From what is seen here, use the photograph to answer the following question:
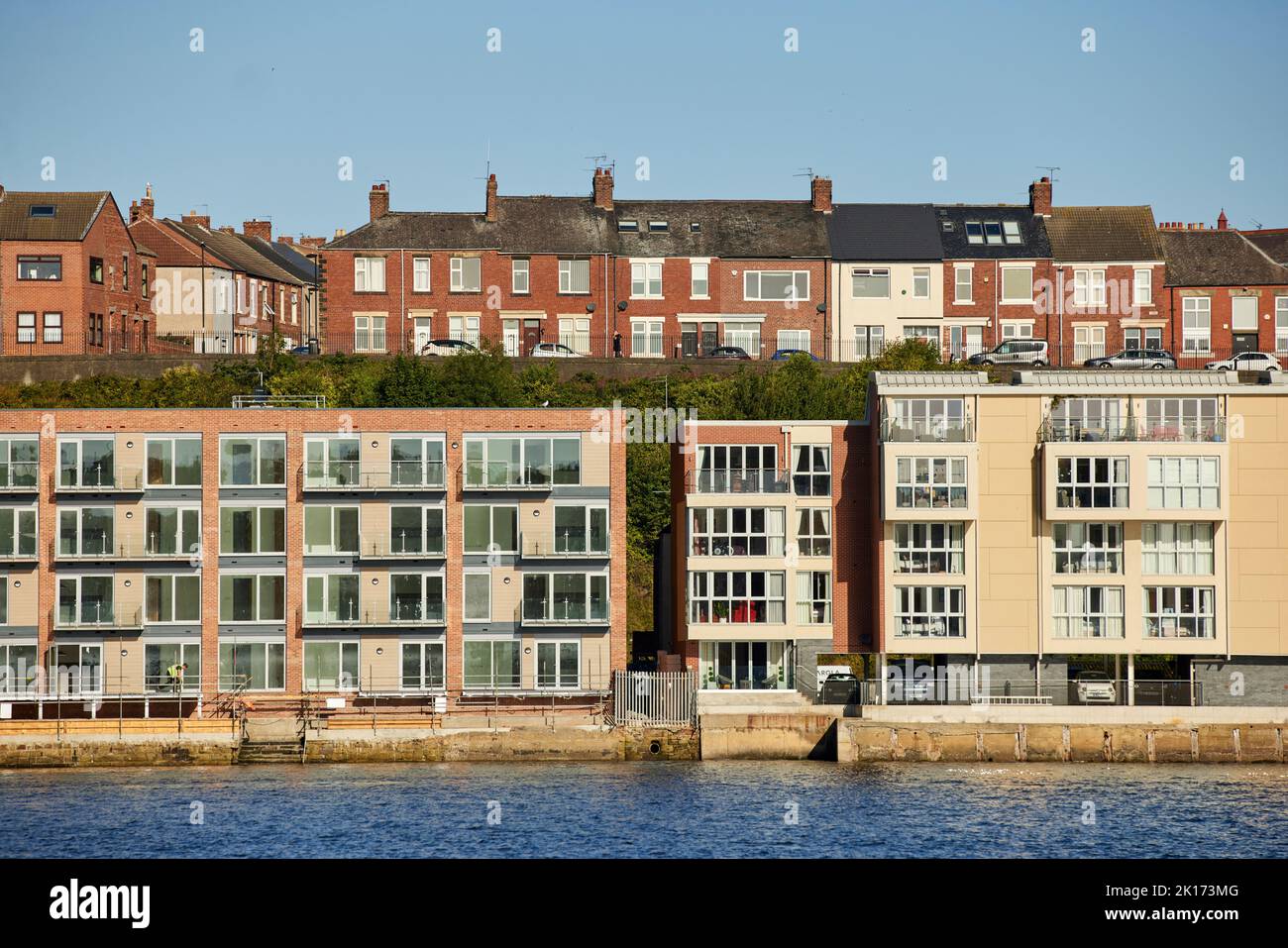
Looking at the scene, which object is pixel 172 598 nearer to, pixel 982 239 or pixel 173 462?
pixel 173 462

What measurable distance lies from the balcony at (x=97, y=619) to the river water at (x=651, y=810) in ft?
20.4

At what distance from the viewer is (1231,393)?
196ft

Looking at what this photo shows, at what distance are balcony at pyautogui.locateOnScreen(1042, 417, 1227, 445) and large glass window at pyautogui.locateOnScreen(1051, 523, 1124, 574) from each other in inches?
120

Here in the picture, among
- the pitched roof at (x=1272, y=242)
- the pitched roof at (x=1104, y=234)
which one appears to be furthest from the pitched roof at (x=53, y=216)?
the pitched roof at (x=1272, y=242)

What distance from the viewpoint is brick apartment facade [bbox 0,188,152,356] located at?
88500 mm

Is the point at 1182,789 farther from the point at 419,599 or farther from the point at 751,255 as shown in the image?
the point at 751,255

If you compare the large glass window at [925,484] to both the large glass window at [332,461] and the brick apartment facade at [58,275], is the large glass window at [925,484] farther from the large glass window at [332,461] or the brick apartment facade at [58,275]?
the brick apartment facade at [58,275]

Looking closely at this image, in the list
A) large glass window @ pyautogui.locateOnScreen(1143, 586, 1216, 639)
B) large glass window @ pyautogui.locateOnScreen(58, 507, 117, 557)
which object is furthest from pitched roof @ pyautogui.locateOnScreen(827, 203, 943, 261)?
large glass window @ pyautogui.locateOnScreen(58, 507, 117, 557)

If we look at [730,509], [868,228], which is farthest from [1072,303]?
[730,509]

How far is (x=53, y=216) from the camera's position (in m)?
90.7

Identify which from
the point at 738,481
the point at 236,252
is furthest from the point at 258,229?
the point at 738,481

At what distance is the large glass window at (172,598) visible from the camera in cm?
5962

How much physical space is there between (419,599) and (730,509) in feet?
37.5
